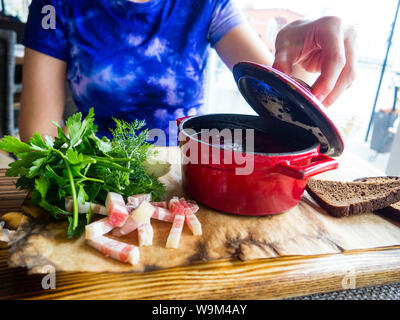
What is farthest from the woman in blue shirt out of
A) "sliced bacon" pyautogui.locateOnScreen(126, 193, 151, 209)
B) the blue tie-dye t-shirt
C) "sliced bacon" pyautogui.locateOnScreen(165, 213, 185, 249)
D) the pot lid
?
"sliced bacon" pyautogui.locateOnScreen(165, 213, 185, 249)

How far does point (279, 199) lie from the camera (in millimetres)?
780

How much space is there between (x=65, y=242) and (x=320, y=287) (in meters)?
0.55

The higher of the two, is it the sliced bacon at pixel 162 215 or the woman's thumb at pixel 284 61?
the woman's thumb at pixel 284 61

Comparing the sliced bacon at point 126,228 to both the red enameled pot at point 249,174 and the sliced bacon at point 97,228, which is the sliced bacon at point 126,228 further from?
the red enameled pot at point 249,174

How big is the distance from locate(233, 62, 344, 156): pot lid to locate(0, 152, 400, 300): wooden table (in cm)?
28

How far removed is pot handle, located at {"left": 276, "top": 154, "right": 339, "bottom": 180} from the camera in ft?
2.19

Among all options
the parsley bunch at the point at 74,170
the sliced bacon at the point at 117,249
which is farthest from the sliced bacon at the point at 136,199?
the sliced bacon at the point at 117,249

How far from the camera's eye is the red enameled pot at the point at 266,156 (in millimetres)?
698

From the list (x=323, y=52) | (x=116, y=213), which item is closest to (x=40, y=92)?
(x=116, y=213)

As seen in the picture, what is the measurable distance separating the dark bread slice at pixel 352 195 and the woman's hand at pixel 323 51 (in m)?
0.26

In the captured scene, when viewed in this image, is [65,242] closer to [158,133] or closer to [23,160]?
[23,160]

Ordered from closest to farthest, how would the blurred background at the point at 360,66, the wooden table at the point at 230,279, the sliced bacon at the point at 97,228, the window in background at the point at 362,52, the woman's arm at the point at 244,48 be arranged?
the wooden table at the point at 230,279
the sliced bacon at the point at 97,228
the woman's arm at the point at 244,48
the blurred background at the point at 360,66
the window in background at the point at 362,52

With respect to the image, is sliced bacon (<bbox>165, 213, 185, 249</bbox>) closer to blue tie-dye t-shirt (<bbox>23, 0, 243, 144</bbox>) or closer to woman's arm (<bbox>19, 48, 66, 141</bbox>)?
blue tie-dye t-shirt (<bbox>23, 0, 243, 144</bbox>)
